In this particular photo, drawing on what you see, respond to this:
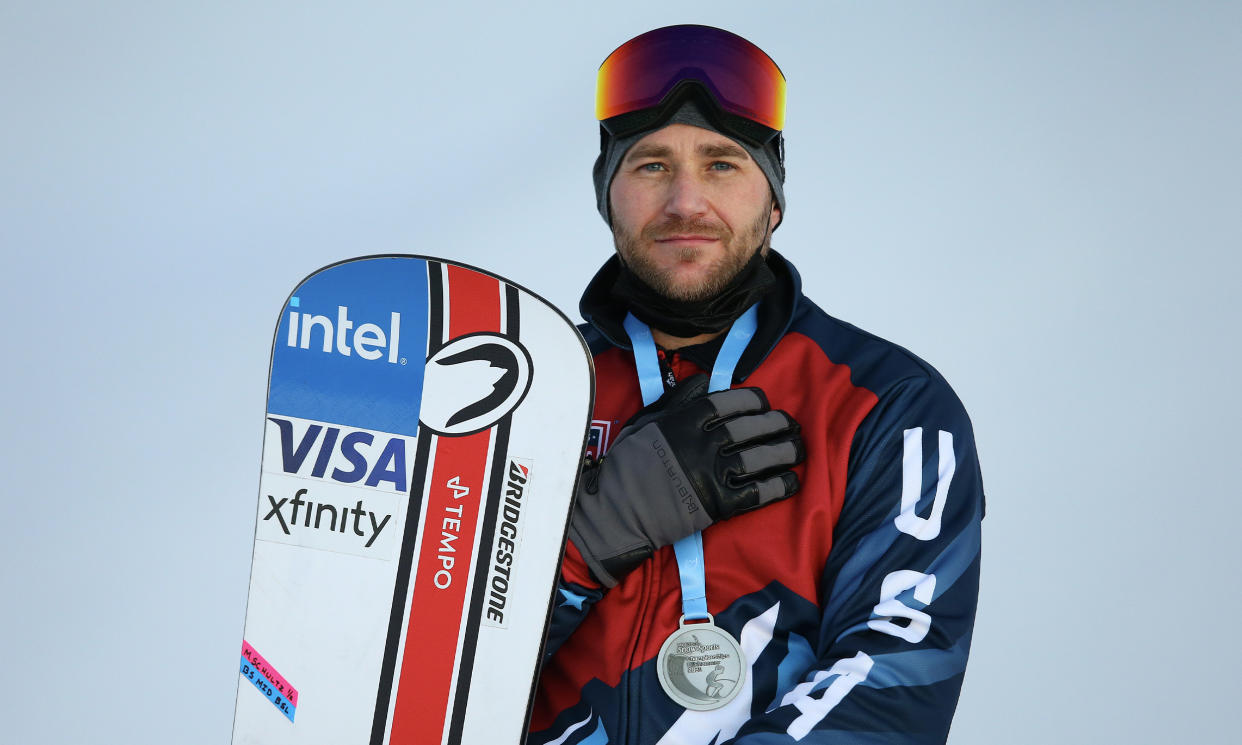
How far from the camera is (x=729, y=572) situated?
1.46m

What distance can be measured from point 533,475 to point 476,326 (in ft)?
0.76

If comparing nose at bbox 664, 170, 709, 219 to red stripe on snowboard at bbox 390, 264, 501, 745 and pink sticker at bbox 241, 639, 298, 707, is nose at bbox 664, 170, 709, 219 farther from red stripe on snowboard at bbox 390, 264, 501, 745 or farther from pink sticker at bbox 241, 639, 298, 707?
pink sticker at bbox 241, 639, 298, 707

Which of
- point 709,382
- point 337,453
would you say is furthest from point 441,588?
point 709,382

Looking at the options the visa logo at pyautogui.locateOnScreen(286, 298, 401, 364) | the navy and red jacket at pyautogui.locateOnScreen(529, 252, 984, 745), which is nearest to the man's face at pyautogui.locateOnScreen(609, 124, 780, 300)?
the navy and red jacket at pyautogui.locateOnScreen(529, 252, 984, 745)

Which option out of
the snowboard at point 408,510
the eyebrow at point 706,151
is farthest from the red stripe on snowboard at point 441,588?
the eyebrow at point 706,151

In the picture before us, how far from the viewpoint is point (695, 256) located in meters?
1.63

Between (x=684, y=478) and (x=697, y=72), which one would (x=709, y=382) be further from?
(x=697, y=72)

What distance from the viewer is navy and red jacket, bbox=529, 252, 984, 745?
1.28 m

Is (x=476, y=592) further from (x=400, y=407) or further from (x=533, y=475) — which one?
(x=400, y=407)

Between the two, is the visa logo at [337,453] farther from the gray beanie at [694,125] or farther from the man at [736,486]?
the gray beanie at [694,125]

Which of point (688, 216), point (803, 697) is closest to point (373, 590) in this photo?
point (803, 697)

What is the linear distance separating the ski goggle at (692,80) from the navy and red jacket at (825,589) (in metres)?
0.32

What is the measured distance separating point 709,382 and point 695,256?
0.20m

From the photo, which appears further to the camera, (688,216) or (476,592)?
(688,216)
